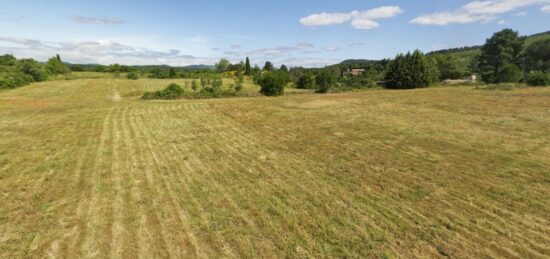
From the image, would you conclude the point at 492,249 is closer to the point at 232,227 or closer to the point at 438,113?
the point at 232,227

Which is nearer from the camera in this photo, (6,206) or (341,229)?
(341,229)

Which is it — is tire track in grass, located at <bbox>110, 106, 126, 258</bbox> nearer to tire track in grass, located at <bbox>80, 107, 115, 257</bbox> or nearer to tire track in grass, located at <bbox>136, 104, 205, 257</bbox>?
tire track in grass, located at <bbox>80, 107, 115, 257</bbox>

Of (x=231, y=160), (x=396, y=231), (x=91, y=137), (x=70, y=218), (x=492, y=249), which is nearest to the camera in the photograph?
(x=492, y=249)

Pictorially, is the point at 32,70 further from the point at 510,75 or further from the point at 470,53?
the point at 470,53

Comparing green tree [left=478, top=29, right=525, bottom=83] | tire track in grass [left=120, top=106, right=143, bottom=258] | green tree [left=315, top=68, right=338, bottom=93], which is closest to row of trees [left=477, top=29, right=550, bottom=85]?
green tree [left=478, top=29, right=525, bottom=83]

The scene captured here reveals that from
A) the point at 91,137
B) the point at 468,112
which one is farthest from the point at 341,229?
the point at 468,112

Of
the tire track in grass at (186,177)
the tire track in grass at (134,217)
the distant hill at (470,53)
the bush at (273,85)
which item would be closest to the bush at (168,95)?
the bush at (273,85)
